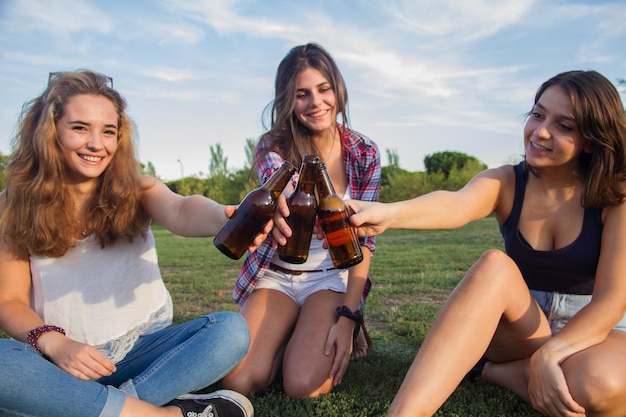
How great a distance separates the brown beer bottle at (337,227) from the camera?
2670 millimetres

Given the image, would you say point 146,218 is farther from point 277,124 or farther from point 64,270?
point 277,124

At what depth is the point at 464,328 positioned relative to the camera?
8.07 feet

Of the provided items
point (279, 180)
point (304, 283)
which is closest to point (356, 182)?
point (304, 283)

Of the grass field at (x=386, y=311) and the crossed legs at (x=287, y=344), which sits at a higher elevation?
the crossed legs at (x=287, y=344)

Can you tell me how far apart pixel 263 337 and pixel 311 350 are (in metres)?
0.37

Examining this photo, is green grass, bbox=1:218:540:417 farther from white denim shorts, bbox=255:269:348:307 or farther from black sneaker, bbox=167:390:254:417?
white denim shorts, bbox=255:269:348:307

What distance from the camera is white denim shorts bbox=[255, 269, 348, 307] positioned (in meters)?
3.77

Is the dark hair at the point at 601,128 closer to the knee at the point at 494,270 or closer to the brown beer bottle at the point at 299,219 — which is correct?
the knee at the point at 494,270

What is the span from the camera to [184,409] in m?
2.77

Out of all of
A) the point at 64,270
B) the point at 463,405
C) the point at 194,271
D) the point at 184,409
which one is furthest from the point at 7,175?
the point at 194,271

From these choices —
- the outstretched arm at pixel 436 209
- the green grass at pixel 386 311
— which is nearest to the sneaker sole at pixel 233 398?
the green grass at pixel 386 311

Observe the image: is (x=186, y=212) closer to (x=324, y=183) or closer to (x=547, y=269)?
(x=324, y=183)

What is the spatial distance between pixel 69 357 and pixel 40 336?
234 millimetres

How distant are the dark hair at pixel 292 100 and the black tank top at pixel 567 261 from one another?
5.09 ft
